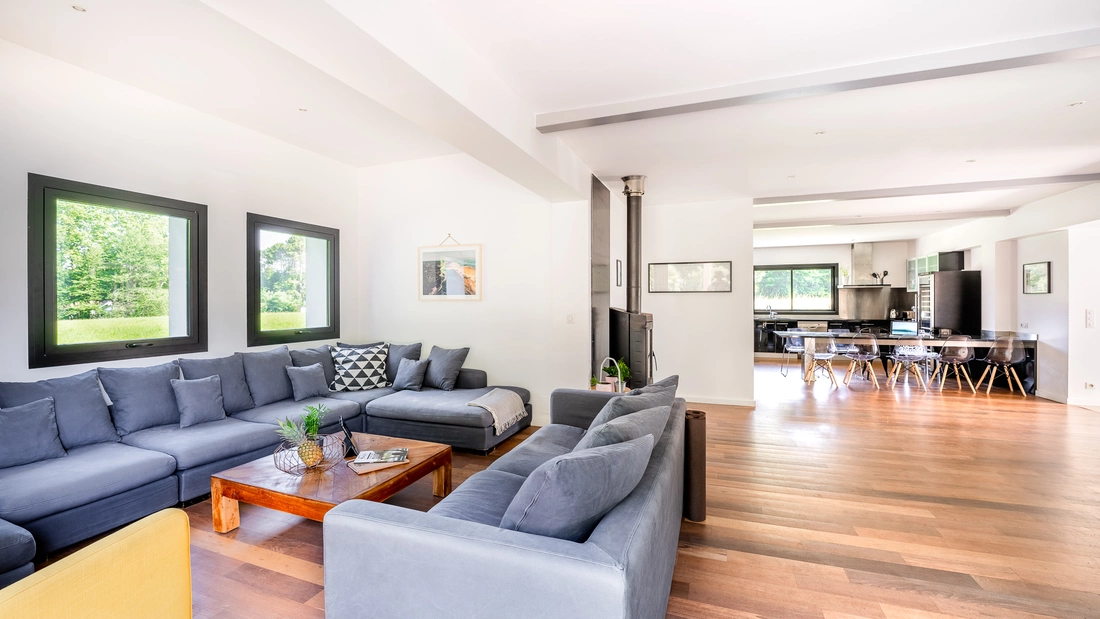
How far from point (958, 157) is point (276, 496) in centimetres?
596

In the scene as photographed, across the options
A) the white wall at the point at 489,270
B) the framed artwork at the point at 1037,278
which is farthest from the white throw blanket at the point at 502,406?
the framed artwork at the point at 1037,278

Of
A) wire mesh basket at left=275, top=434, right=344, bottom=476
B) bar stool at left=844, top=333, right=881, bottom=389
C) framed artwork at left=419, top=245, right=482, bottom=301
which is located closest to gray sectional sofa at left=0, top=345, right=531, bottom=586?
wire mesh basket at left=275, top=434, right=344, bottom=476

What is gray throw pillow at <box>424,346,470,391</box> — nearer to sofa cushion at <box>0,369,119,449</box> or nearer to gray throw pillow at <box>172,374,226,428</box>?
gray throw pillow at <box>172,374,226,428</box>

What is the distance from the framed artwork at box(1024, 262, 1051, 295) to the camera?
21.0ft

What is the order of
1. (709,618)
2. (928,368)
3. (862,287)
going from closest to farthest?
(709,618)
(928,368)
(862,287)

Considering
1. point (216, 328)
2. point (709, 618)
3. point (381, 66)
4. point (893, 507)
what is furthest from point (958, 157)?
point (216, 328)

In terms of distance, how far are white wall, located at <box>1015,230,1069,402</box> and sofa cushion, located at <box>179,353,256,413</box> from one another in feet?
29.9

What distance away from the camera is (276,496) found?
2453 millimetres

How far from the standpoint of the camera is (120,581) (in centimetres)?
119

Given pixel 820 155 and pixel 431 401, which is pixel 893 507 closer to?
pixel 820 155

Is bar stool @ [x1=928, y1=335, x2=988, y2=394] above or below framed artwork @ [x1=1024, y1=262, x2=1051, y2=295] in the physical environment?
below

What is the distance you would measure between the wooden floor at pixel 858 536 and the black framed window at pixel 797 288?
6768mm

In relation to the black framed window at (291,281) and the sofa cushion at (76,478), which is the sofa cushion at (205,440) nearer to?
the sofa cushion at (76,478)

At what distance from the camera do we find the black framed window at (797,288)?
11195mm
